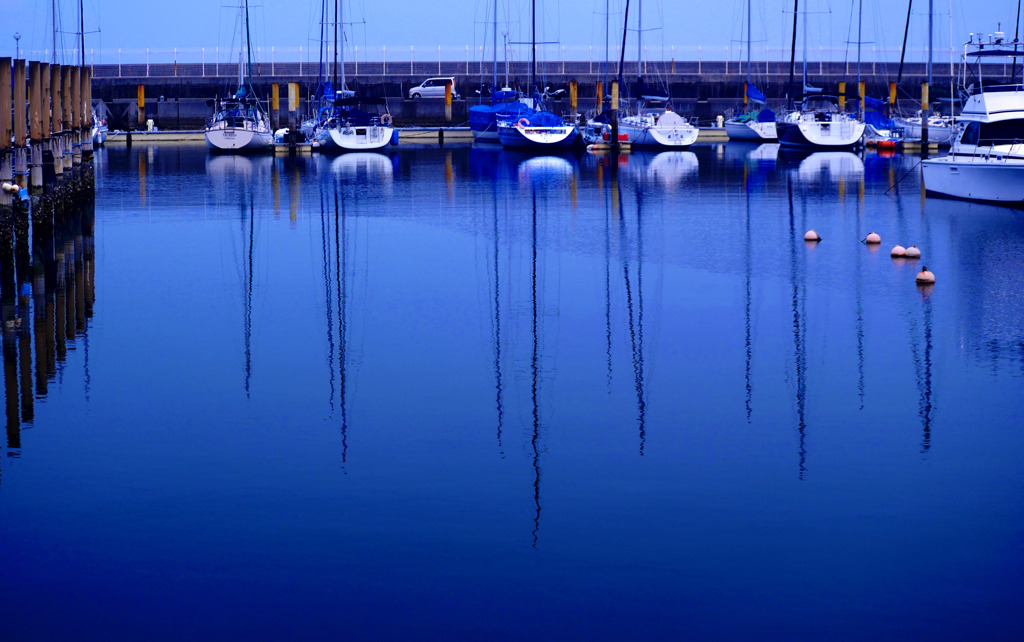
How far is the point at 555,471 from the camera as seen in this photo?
10.0 m

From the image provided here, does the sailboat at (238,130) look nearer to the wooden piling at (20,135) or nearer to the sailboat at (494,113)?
the sailboat at (494,113)

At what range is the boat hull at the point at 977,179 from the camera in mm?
29719

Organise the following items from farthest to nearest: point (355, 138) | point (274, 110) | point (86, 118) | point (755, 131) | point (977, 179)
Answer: point (755, 131), point (274, 110), point (355, 138), point (86, 118), point (977, 179)

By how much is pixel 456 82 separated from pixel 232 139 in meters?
26.2

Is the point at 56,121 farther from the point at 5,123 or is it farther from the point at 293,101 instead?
the point at 293,101

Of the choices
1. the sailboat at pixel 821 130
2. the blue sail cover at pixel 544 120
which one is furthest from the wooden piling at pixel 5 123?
the sailboat at pixel 821 130

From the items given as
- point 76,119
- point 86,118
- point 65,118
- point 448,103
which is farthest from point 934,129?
point 65,118

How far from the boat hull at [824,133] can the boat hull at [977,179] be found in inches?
1116

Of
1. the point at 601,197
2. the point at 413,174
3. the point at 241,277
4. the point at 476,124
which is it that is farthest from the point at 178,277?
the point at 476,124

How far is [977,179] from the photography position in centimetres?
3066

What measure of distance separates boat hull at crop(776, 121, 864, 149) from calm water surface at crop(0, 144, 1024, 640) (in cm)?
3837

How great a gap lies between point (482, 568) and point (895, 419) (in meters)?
4.95

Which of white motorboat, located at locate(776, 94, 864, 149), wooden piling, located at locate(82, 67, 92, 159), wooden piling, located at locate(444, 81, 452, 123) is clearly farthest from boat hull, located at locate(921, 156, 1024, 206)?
wooden piling, located at locate(444, 81, 452, 123)

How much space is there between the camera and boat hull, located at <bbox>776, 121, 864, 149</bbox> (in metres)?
60.7
